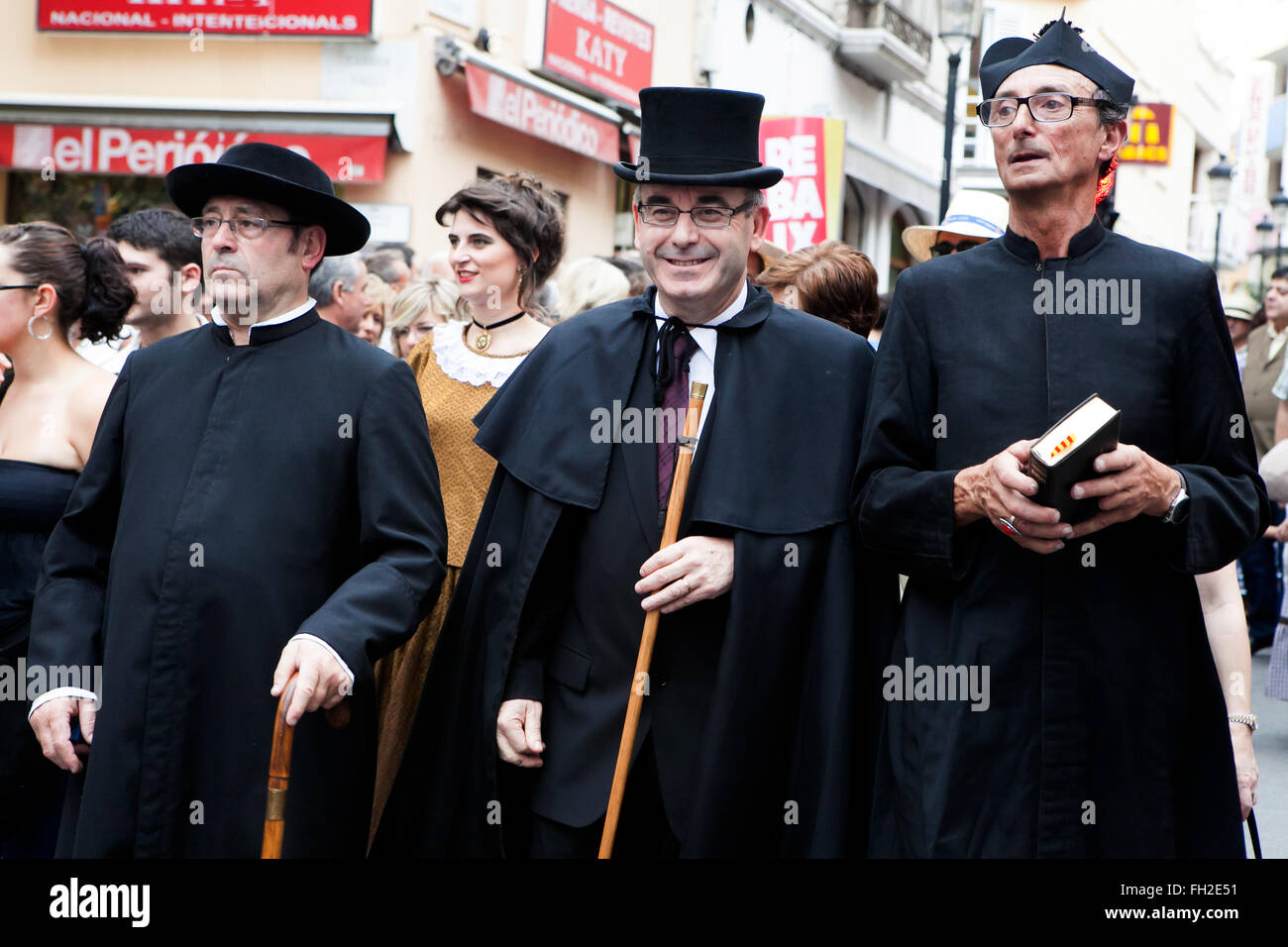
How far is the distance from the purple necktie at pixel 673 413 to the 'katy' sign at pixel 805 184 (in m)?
5.72

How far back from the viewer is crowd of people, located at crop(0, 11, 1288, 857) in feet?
10.8

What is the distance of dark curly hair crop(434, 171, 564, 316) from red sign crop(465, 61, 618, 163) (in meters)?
9.78

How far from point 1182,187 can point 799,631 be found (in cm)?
4627

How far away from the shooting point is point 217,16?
14609 millimetres

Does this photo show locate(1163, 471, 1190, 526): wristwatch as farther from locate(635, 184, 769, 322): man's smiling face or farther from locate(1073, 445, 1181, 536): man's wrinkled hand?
locate(635, 184, 769, 322): man's smiling face

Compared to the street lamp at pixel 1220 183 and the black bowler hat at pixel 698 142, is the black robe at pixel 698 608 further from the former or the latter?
the street lamp at pixel 1220 183

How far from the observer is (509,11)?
16.0 m

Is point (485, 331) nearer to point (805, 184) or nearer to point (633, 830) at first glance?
point (633, 830)

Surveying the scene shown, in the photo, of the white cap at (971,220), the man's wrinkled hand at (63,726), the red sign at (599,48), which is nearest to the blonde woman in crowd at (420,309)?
the white cap at (971,220)

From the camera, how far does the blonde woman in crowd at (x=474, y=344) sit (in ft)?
15.8

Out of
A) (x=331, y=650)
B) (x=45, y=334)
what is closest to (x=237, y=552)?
(x=331, y=650)

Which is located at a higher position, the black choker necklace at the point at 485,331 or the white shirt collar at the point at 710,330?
the black choker necklace at the point at 485,331

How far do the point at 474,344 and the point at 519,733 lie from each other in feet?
6.20
